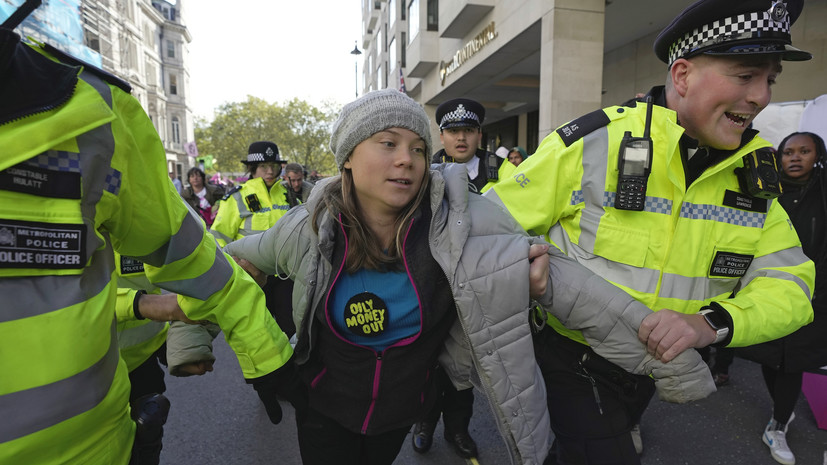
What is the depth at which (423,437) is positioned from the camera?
3.25m

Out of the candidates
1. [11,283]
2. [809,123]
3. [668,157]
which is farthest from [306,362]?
[809,123]

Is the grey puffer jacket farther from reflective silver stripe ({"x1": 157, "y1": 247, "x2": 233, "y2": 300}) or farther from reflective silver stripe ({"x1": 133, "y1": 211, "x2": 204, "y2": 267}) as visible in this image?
reflective silver stripe ({"x1": 133, "y1": 211, "x2": 204, "y2": 267})

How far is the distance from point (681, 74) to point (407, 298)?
1.41 metres

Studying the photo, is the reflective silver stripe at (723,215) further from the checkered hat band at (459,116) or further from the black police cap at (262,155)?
the black police cap at (262,155)

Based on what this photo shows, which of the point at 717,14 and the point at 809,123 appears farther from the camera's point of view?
the point at 809,123

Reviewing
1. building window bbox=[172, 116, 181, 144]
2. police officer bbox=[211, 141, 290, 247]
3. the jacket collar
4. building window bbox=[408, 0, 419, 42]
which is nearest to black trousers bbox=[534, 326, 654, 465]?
the jacket collar

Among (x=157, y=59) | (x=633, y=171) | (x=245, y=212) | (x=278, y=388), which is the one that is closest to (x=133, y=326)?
(x=278, y=388)

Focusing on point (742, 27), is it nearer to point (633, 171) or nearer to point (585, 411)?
point (633, 171)

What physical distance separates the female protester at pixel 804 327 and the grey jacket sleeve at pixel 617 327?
2172 millimetres

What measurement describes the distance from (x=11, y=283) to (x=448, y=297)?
4.18 ft

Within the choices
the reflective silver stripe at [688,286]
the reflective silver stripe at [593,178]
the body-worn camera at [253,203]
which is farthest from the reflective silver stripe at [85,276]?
the body-worn camera at [253,203]

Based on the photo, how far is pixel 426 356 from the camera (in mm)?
1842

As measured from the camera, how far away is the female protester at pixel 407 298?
62.5 inches

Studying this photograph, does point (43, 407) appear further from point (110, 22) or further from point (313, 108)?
point (110, 22)
